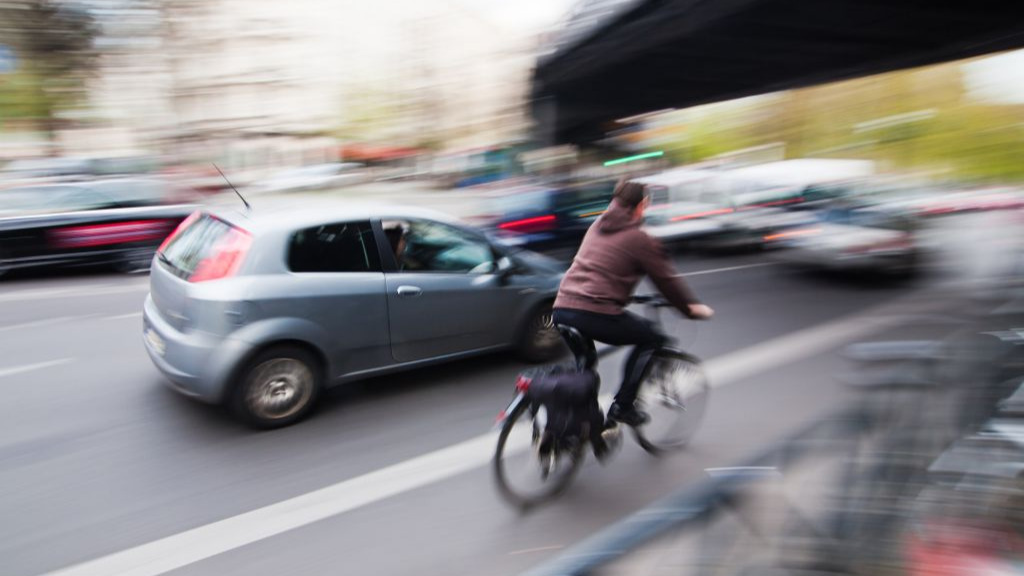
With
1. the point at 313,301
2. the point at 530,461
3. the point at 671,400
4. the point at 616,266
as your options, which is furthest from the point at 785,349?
the point at 313,301

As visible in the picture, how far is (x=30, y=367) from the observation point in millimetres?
6230

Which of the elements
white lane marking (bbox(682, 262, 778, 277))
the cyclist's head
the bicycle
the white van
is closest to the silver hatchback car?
the bicycle

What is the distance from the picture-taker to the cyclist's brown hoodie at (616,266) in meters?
3.93

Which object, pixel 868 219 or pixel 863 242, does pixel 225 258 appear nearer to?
pixel 863 242

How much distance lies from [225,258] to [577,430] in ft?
8.70

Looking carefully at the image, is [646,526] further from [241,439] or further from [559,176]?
[559,176]

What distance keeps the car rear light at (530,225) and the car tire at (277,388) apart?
5774 millimetres

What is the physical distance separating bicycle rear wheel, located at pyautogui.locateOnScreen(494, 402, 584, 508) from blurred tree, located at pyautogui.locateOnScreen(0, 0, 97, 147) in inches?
1041

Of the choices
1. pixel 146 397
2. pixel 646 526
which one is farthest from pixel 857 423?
pixel 146 397

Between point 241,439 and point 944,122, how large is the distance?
114 ft

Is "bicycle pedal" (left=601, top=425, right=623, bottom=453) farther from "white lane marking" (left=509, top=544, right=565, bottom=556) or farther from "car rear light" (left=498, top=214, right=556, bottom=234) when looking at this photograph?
"car rear light" (left=498, top=214, right=556, bottom=234)

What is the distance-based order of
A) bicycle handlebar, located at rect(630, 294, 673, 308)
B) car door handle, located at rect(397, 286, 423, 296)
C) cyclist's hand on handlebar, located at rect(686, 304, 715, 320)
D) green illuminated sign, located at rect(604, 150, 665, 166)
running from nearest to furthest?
cyclist's hand on handlebar, located at rect(686, 304, 715, 320)
bicycle handlebar, located at rect(630, 294, 673, 308)
car door handle, located at rect(397, 286, 423, 296)
green illuminated sign, located at rect(604, 150, 665, 166)

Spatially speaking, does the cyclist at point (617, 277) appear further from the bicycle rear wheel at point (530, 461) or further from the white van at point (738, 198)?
the white van at point (738, 198)

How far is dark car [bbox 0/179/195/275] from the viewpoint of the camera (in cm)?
1009
